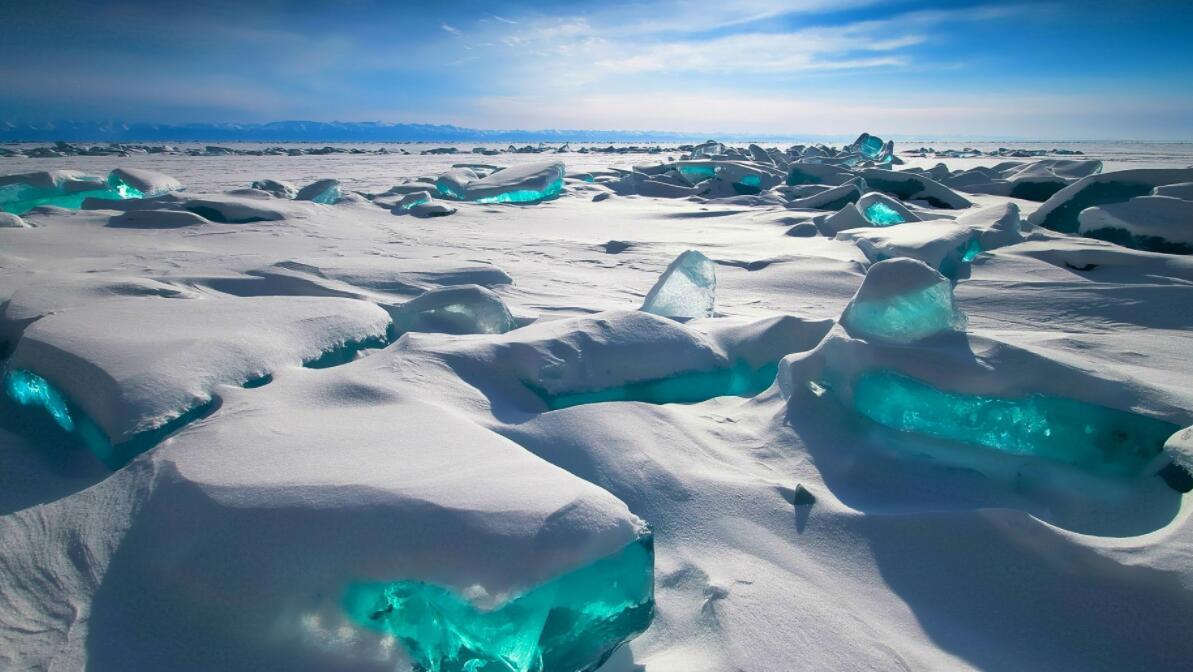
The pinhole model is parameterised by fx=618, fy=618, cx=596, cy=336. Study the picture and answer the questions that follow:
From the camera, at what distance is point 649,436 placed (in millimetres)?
1363

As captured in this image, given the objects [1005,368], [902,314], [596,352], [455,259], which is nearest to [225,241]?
[455,259]

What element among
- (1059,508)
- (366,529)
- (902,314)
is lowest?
(1059,508)

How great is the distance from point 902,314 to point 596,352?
785mm

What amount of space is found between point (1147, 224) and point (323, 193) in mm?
5721

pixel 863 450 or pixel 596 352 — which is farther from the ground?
pixel 596 352

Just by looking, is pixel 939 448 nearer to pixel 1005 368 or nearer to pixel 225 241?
pixel 1005 368

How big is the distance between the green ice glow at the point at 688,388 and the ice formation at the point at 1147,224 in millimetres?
2703

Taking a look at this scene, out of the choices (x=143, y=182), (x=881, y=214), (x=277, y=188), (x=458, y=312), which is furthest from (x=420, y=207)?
(x=881, y=214)

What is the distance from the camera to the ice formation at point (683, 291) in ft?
7.23

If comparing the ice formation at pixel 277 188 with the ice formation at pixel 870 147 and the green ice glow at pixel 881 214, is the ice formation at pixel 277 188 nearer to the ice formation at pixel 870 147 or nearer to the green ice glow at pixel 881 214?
the green ice glow at pixel 881 214

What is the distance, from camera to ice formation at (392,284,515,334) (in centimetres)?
195

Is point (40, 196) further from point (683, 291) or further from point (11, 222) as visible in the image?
point (683, 291)

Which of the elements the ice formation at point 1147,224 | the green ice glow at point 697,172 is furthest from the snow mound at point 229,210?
the green ice glow at point 697,172

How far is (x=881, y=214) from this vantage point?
4172 millimetres
